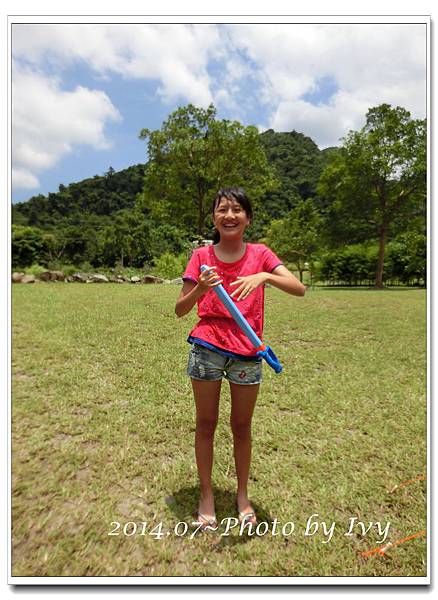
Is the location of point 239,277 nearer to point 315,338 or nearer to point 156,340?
point 156,340

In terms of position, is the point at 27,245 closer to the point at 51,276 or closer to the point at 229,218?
the point at 51,276

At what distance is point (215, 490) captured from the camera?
2.68m

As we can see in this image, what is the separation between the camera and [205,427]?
2.17 m

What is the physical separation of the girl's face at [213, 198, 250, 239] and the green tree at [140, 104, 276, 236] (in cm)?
2004

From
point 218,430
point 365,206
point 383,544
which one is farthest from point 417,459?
point 365,206

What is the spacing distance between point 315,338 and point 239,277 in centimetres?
565

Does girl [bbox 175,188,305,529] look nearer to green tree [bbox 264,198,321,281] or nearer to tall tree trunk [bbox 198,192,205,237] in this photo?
tall tree trunk [bbox 198,192,205,237]

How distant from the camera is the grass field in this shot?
6.96 feet

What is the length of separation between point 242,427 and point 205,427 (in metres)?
0.23

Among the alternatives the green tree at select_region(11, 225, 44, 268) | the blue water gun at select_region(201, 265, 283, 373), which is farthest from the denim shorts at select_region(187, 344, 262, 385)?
the green tree at select_region(11, 225, 44, 268)

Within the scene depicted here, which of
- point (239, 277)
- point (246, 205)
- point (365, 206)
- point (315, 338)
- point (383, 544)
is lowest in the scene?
point (383, 544)

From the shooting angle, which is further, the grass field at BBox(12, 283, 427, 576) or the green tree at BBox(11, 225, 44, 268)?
the green tree at BBox(11, 225, 44, 268)
